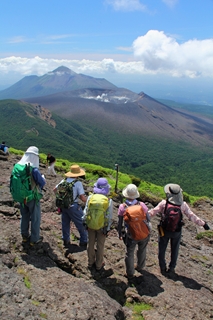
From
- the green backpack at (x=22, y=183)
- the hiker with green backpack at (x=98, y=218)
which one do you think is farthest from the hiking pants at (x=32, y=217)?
the hiker with green backpack at (x=98, y=218)

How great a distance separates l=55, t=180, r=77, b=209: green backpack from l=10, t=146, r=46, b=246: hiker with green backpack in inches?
23.7

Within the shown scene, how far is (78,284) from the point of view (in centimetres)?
562

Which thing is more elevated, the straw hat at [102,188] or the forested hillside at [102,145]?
the straw hat at [102,188]

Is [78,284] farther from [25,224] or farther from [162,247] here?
[162,247]

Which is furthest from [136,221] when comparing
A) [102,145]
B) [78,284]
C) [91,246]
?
[102,145]

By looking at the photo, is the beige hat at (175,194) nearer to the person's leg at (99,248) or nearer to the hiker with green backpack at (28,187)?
the person's leg at (99,248)

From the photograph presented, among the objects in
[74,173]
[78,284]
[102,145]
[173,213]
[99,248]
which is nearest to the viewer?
[78,284]

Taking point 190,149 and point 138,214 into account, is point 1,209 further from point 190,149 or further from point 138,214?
point 190,149

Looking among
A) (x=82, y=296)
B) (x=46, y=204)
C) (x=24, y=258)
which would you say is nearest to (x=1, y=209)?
(x=46, y=204)

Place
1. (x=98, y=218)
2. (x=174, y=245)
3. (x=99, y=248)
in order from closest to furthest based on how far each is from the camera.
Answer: (x=98, y=218) → (x=99, y=248) → (x=174, y=245)

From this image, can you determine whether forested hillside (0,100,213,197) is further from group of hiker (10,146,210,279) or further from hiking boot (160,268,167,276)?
group of hiker (10,146,210,279)

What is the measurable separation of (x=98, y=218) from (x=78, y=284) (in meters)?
1.45

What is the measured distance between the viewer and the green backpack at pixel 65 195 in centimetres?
705

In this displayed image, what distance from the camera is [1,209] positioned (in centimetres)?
861
